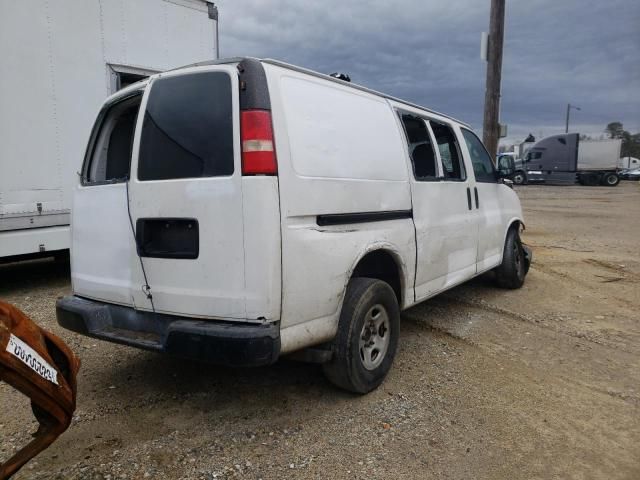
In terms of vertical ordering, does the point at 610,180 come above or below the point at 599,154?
below

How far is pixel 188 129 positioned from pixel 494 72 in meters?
8.96

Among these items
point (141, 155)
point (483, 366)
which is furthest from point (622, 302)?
point (141, 155)

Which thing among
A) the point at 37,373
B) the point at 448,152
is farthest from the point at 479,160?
the point at 37,373

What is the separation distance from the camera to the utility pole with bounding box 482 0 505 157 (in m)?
10.3

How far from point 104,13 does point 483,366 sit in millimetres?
5997

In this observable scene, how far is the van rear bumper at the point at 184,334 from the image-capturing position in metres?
2.60

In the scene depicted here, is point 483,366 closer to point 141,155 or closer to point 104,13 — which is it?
point 141,155

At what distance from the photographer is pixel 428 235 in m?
4.11

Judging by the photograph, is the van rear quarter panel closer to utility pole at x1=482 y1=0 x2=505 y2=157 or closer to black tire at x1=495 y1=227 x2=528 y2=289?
black tire at x1=495 y1=227 x2=528 y2=289

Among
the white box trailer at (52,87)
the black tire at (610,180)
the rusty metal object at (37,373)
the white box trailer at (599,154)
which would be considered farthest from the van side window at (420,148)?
the black tire at (610,180)

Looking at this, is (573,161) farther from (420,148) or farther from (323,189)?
(323,189)

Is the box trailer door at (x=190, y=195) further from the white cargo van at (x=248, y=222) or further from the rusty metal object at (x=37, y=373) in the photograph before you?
the rusty metal object at (x=37, y=373)

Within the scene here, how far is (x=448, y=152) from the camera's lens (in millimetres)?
4828

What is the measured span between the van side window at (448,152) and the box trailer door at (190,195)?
240 cm
